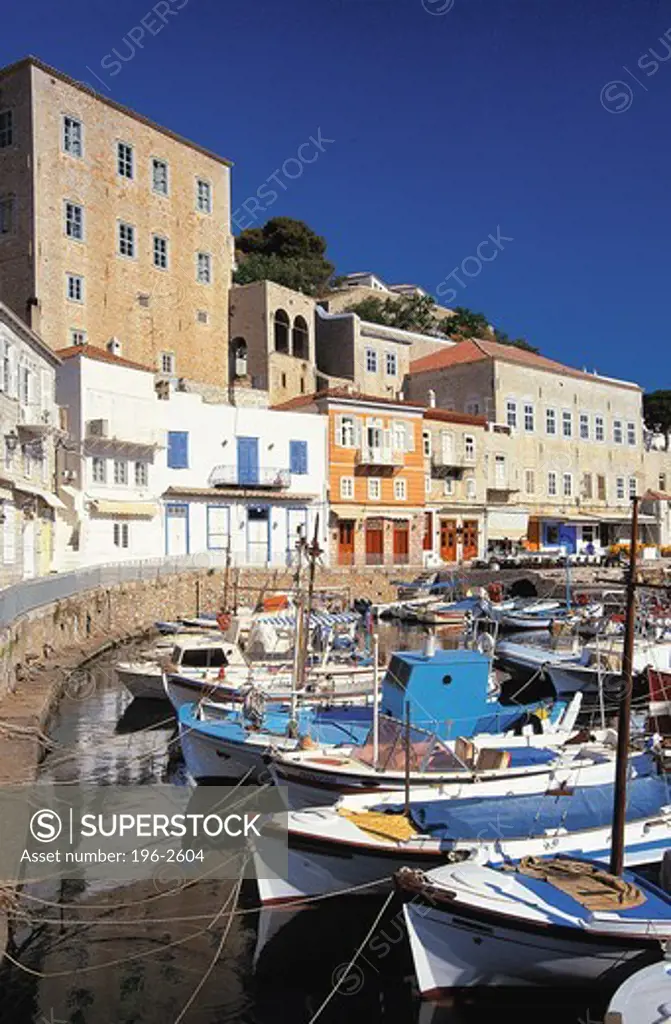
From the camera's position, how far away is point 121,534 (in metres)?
43.1

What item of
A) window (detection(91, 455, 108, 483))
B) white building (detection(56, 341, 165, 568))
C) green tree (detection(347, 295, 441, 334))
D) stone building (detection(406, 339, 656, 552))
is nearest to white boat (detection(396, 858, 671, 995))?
white building (detection(56, 341, 165, 568))

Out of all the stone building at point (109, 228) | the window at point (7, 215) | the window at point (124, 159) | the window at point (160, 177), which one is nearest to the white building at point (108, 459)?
the stone building at point (109, 228)

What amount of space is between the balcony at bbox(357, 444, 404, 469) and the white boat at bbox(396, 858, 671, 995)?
4175 centimetres

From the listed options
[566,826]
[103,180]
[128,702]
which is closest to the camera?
[566,826]

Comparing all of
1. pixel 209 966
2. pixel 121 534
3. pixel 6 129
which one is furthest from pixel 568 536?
pixel 209 966

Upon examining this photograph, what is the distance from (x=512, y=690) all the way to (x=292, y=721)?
50.8 feet

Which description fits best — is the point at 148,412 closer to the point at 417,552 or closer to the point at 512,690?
the point at 417,552

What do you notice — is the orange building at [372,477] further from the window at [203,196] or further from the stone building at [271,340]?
the window at [203,196]

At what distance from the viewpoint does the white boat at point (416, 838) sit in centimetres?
1142

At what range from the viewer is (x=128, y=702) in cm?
2553

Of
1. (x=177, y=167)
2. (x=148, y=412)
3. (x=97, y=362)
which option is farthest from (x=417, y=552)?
(x=177, y=167)

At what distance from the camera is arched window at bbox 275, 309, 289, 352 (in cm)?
5838

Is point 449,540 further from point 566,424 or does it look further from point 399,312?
point 399,312

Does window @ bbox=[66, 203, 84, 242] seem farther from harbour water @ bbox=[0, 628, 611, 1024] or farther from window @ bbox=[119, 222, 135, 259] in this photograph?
harbour water @ bbox=[0, 628, 611, 1024]
